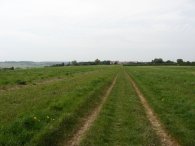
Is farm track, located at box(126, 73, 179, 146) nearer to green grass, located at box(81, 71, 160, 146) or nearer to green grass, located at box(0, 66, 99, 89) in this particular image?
green grass, located at box(81, 71, 160, 146)

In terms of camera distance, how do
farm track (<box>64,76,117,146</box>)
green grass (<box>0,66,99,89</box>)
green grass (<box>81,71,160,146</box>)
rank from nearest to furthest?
1. farm track (<box>64,76,117,146</box>)
2. green grass (<box>81,71,160,146</box>)
3. green grass (<box>0,66,99,89</box>)

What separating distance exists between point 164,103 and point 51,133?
9.54 m

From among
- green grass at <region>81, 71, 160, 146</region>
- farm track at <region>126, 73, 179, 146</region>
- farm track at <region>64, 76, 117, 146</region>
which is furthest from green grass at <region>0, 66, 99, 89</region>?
farm track at <region>126, 73, 179, 146</region>

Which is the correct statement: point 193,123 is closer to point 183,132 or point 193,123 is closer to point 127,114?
point 183,132

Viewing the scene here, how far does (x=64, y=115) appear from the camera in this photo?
45.9ft

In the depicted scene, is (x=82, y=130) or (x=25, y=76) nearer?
(x=82, y=130)

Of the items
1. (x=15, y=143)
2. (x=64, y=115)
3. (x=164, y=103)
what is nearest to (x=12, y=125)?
(x=15, y=143)

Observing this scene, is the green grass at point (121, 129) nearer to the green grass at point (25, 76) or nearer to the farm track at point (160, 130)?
the farm track at point (160, 130)

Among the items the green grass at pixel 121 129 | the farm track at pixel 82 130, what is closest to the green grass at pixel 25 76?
the farm track at pixel 82 130

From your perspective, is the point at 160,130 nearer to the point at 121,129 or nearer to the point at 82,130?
the point at 121,129

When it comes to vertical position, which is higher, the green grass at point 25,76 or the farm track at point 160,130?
the farm track at point 160,130

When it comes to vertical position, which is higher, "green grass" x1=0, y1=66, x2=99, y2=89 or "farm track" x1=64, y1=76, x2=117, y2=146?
"farm track" x1=64, y1=76, x2=117, y2=146

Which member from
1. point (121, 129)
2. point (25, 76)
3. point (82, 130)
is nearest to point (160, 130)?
point (121, 129)

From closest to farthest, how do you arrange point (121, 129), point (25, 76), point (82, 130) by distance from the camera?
point (82, 130) → point (121, 129) → point (25, 76)
